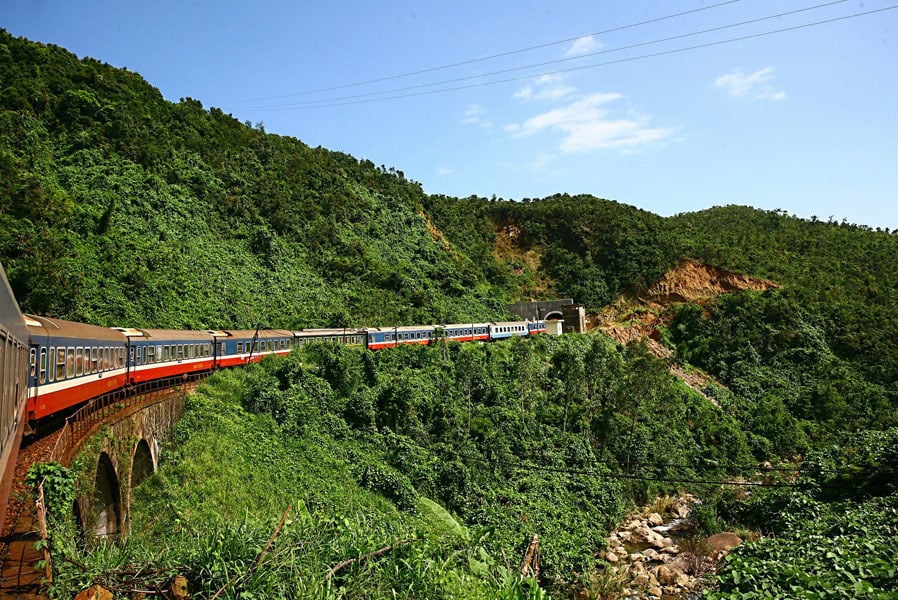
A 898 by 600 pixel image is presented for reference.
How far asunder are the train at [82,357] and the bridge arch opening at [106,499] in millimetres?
1219

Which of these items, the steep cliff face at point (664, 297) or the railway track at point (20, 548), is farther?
the steep cliff face at point (664, 297)

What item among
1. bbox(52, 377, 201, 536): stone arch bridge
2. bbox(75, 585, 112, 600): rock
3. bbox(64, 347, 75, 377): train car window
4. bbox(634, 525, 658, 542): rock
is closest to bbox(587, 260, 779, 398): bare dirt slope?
bbox(634, 525, 658, 542): rock

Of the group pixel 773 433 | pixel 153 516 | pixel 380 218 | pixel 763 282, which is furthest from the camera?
pixel 380 218

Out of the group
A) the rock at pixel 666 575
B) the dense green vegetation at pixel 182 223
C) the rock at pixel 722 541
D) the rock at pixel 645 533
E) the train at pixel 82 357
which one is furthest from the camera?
the dense green vegetation at pixel 182 223

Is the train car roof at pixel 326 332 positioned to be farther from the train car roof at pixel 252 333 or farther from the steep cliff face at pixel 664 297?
the steep cliff face at pixel 664 297

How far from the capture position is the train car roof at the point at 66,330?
27.7 feet

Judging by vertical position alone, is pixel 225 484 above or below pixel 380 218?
below

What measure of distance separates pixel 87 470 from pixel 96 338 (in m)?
3.92

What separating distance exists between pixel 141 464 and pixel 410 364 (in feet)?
53.1

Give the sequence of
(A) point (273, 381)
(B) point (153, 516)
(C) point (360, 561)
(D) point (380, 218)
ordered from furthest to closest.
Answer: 1. (D) point (380, 218)
2. (A) point (273, 381)
3. (B) point (153, 516)
4. (C) point (360, 561)

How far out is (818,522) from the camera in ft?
43.3

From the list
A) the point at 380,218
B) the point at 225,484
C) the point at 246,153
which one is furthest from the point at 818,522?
the point at 246,153

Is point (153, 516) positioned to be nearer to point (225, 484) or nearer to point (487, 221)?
point (225, 484)

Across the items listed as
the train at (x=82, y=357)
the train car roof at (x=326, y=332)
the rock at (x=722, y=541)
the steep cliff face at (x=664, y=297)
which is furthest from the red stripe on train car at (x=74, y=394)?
the steep cliff face at (x=664, y=297)
